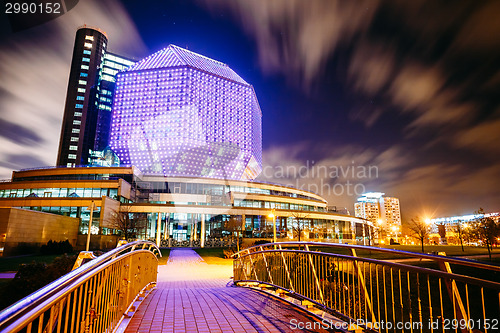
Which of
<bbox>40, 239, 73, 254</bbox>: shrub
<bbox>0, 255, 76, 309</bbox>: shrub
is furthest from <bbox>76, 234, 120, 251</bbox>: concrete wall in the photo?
<bbox>0, 255, 76, 309</bbox>: shrub

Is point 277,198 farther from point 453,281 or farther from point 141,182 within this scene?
point 453,281

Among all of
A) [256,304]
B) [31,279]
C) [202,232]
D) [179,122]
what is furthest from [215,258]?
[179,122]

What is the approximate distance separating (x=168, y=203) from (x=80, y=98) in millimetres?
93785

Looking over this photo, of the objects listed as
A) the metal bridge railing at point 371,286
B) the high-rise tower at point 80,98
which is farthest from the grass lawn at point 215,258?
the high-rise tower at point 80,98

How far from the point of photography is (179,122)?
3671 inches

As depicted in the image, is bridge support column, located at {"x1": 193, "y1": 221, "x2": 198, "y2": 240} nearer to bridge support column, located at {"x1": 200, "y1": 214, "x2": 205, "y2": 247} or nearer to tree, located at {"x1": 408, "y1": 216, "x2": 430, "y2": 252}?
bridge support column, located at {"x1": 200, "y1": 214, "x2": 205, "y2": 247}

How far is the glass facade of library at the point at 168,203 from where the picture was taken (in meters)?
44.8

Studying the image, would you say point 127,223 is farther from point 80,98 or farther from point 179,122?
point 80,98

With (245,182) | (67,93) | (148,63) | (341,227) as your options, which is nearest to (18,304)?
(245,182)

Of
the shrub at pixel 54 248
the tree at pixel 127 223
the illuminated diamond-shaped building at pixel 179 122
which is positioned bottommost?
the shrub at pixel 54 248

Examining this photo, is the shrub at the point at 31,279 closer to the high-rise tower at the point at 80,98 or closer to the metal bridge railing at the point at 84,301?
the metal bridge railing at the point at 84,301

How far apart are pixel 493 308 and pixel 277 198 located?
178 ft

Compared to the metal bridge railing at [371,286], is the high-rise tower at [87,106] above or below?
above

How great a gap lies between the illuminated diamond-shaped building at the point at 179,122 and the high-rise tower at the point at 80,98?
3128cm
